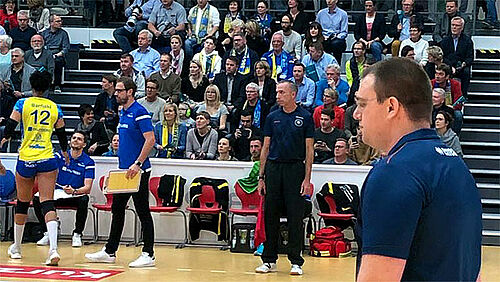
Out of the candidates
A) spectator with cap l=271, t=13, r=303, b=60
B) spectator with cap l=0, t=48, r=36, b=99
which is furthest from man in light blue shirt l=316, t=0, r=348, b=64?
spectator with cap l=0, t=48, r=36, b=99

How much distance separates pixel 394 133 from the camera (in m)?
2.29

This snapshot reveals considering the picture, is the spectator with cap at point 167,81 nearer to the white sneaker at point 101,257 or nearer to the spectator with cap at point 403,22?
the spectator with cap at point 403,22

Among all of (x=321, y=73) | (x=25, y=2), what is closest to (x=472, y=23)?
(x=321, y=73)

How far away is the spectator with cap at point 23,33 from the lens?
15.8m

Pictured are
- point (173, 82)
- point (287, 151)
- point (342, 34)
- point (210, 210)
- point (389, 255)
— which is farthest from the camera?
point (342, 34)

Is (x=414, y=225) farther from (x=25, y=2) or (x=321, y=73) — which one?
(x=25, y=2)

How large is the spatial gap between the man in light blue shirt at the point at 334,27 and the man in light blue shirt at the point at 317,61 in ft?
2.77

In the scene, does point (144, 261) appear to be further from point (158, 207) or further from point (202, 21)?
point (202, 21)

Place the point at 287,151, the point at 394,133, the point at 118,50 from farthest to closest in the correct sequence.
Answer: the point at 118,50 < the point at 287,151 < the point at 394,133

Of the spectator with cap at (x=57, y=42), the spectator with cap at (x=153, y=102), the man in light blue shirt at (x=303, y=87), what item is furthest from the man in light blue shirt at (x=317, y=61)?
the spectator with cap at (x=57, y=42)

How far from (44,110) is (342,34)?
7061 mm

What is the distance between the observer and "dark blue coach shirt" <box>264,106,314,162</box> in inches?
366

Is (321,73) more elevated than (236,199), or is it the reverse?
(321,73)

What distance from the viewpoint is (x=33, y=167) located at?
9344 mm
